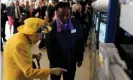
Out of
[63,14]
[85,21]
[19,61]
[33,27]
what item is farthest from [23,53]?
[85,21]

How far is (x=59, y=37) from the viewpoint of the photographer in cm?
376

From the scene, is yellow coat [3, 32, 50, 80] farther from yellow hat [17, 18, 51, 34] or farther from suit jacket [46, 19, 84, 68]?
suit jacket [46, 19, 84, 68]

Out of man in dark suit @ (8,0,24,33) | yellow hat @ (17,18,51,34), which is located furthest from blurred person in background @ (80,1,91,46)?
yellow hat @ (17,18,51,34)

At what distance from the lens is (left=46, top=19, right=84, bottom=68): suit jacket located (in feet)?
12.3

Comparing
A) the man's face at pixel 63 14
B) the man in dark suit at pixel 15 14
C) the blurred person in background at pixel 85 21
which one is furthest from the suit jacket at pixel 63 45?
the man in dark suit at pixel 15 14

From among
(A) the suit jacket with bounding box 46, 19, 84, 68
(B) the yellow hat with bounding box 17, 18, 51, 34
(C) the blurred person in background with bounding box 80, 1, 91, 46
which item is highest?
(B) the yellow hat with bounding box 17, 18, 51, 34

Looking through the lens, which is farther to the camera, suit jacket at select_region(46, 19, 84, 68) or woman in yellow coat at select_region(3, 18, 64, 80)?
suit jacket at select_region(46, 19, 84, 68)

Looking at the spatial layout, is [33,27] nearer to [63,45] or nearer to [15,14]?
[63,45]

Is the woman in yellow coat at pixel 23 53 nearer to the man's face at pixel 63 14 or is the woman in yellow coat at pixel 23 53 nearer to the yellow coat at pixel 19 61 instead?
the yellow coat at pixel 19 61

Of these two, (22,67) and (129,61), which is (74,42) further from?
(129,61)

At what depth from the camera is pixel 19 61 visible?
8.59 feet

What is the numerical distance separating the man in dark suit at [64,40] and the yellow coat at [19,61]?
1.00 m

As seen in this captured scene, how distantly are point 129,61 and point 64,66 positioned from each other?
2.40m

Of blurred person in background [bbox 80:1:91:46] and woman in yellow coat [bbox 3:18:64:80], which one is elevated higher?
woman in yellow coat [bbox 3:18:64:80]
